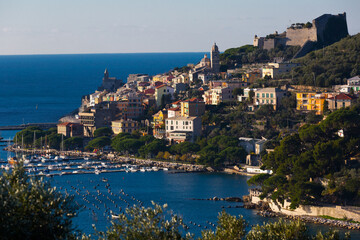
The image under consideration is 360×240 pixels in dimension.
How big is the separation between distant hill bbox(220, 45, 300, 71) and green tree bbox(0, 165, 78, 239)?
4650 centimetres

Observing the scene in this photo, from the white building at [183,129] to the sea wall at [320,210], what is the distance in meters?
15.1

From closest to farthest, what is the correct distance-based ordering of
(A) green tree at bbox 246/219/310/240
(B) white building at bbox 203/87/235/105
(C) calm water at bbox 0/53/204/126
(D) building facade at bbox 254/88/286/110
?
(A) green tree at bbox 246/219/310/240 → (D) building facade at bbox 254/88/286/110 → (B) white building at bbox 203/87/235/105 → (C) calm water at bbox 0/53/204/126

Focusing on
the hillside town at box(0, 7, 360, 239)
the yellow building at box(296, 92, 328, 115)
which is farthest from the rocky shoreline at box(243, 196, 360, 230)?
the yellow building at box(296, 92, 328, 115)

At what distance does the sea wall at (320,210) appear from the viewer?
29328mm

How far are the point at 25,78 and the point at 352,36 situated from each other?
7946cm

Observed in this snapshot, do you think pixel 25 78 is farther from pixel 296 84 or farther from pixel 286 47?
pixel 296 84

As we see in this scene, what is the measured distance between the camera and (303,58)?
186 feet

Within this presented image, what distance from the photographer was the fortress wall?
61312mm

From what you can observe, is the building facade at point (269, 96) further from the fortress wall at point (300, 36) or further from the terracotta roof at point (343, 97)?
the fortress wall at point (300, 36)

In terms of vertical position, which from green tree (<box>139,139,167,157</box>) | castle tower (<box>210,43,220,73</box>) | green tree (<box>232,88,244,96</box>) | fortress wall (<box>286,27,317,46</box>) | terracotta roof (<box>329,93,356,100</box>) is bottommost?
green tree (<box>139,139,167,157</box>)

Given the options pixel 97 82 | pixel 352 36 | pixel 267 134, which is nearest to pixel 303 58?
pixel 352 36

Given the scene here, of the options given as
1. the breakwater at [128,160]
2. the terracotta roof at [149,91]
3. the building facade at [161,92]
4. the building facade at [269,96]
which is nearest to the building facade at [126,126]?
the breakwater at [128,160]

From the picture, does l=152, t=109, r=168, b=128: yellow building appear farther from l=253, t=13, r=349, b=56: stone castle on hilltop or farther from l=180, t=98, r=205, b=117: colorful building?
l=253, t=13, r=349, b=56: stone castle on hilltop

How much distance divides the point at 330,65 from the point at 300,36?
10.2 m
